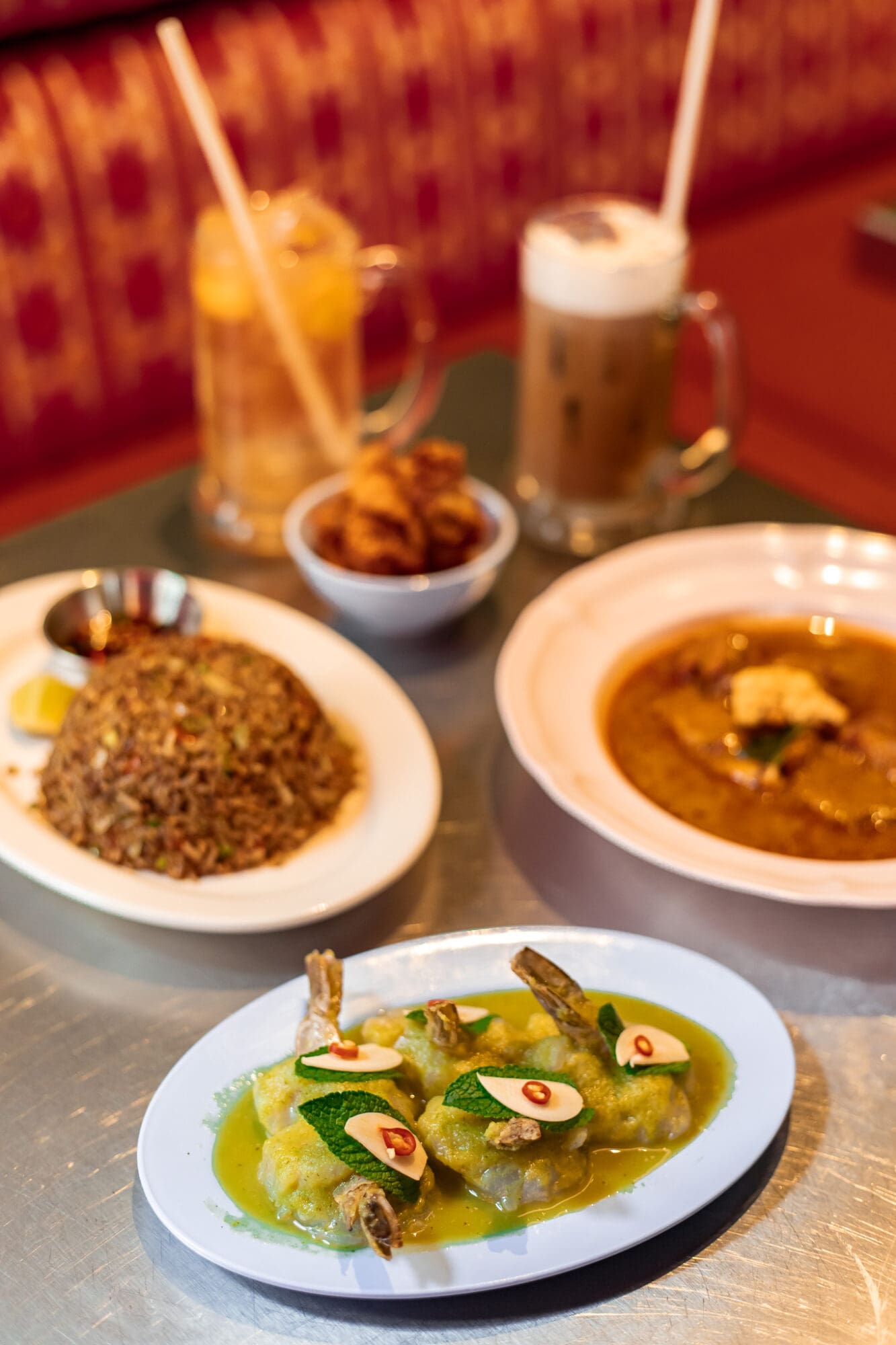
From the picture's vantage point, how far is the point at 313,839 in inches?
55.7

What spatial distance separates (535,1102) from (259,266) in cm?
119

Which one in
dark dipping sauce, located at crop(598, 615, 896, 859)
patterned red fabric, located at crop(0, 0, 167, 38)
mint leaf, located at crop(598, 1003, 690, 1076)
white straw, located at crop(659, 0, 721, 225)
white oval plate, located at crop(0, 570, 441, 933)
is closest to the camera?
mint leaf, located at crop(598, 1003, 690, 1076)

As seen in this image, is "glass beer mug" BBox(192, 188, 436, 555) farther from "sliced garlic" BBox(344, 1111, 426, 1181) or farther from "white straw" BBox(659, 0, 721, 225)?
"sliced garlic" BBox(344, 1111, 426, 1181)

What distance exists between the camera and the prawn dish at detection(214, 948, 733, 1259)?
977 millimetres

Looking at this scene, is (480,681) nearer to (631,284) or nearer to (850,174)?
(631,284)

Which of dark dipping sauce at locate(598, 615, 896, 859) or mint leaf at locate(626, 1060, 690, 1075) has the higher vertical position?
mint leaf at locate(626, 1060, 690, 1075)

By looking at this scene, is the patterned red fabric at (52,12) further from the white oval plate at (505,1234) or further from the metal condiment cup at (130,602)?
the white oval plate at (505,1234)

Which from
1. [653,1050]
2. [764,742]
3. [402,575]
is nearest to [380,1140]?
[653,1050]

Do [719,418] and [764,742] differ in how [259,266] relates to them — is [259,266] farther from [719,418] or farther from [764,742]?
[764,742]

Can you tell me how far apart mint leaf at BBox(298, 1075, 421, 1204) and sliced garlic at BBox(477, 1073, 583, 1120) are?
71mm

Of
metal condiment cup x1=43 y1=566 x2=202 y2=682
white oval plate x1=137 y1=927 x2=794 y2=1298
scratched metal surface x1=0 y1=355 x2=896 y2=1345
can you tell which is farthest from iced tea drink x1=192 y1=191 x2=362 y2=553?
white oval plate x1=137 y1=927 x2=794 y2=1298

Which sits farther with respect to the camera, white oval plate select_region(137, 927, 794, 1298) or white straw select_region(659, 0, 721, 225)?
white straw select_region(659, 0, 721, 225)

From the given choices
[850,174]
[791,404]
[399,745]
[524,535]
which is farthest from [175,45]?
[850,174]

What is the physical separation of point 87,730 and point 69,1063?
0.35 m
